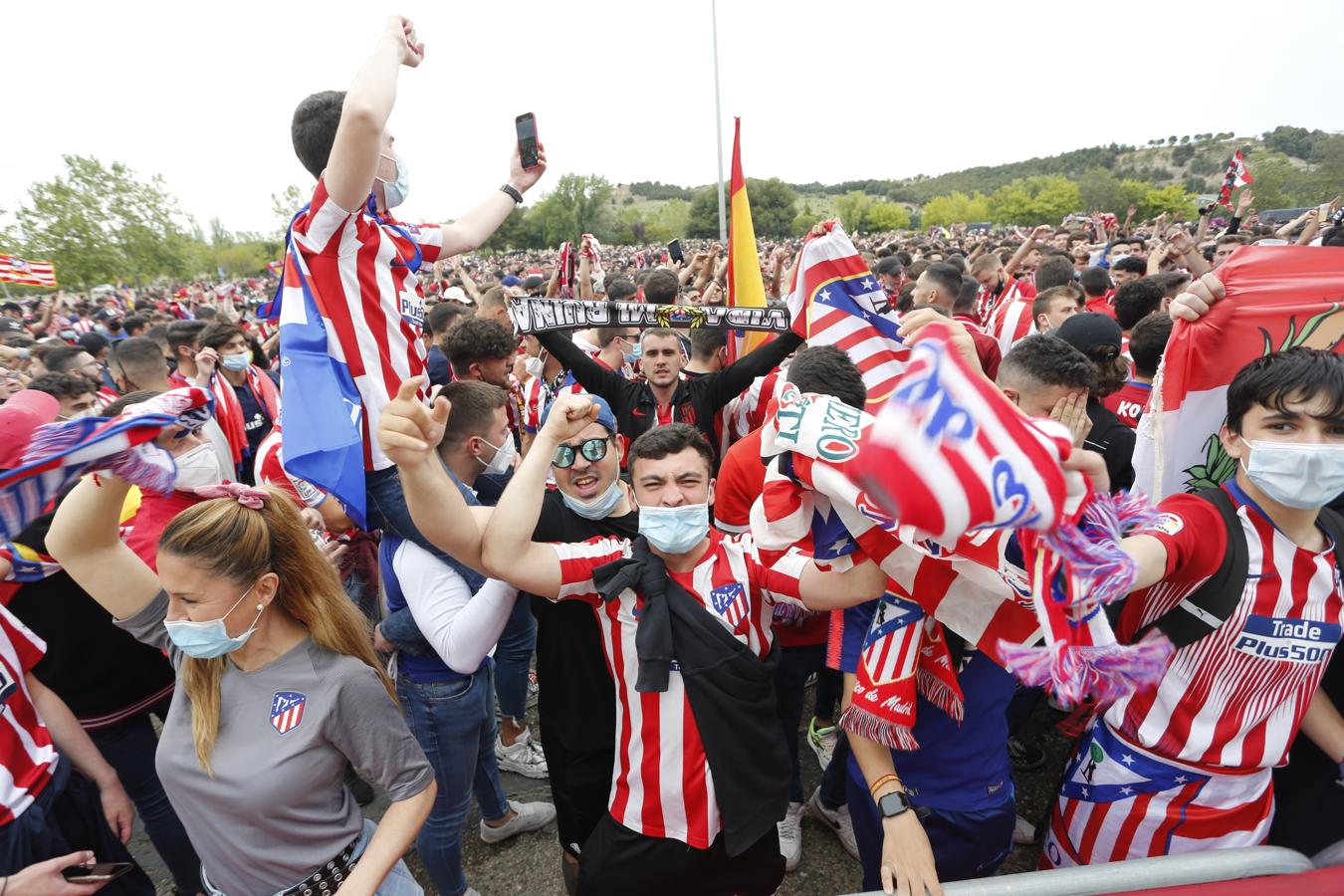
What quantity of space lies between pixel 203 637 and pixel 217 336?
4480 millimetres

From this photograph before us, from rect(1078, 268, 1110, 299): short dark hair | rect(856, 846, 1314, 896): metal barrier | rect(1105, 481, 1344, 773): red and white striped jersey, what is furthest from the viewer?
rect(1078, 268, 1110, 299): short dark hair

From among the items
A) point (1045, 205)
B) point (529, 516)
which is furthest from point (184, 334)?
point (1045, 205)

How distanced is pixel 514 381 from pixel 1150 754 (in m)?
4.97

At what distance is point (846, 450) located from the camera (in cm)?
158

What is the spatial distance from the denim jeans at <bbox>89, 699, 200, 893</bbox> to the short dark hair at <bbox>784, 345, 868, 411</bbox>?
296cm

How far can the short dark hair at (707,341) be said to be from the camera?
4.21 m

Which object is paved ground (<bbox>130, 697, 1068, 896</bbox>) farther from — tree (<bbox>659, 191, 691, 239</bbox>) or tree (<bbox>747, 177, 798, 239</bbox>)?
tree (<bbox>659, 191, 691, 239</bbox>)

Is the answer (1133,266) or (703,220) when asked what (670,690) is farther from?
(703,220)

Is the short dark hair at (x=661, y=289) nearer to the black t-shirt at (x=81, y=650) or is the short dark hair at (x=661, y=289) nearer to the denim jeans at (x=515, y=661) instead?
the denim jeans at (x=515, y=661)

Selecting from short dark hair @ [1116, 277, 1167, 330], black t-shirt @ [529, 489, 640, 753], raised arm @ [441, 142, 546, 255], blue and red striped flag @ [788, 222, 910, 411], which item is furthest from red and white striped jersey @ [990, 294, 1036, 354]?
black t-shirt @ [529, 489, 640, 753]

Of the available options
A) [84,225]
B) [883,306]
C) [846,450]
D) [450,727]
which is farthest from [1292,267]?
[84,225]

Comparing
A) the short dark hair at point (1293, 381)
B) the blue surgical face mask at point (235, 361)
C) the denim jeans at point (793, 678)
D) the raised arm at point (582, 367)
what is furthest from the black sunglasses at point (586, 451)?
the blue surgical face mask at point (235, 361)

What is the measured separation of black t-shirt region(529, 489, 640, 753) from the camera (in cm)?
236

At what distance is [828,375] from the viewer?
2.31 m
